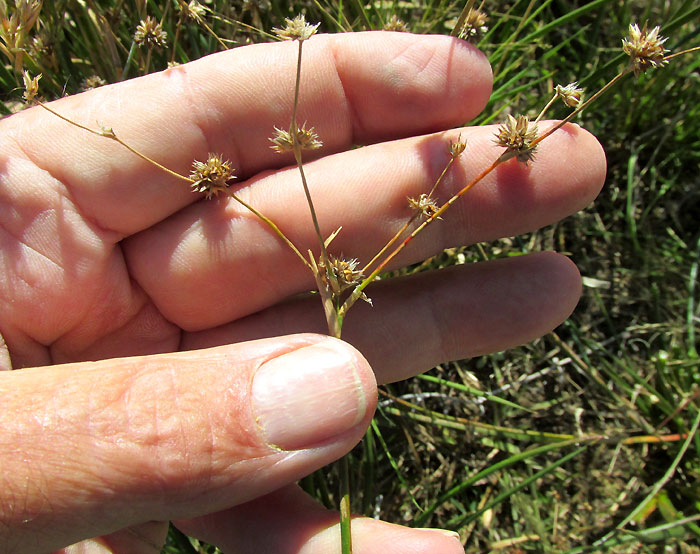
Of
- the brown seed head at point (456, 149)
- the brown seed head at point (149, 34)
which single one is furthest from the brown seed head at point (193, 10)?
the brown seed head at point (456, 149)

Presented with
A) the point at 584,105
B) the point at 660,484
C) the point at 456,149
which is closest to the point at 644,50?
the point at 584,105

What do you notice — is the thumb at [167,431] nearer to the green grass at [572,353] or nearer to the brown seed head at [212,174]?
the brown seed head at [212,174]

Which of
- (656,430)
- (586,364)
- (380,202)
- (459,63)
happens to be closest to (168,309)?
(380,202)

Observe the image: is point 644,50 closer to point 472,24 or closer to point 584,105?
point 584,105

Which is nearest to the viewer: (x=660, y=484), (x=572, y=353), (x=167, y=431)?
(x=167, y=431)

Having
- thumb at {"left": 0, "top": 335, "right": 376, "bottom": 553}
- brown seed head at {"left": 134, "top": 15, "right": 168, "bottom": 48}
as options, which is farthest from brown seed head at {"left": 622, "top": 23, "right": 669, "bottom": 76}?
brown seed head at {"left": 134, "top": 15, "right": 168, "bottom": 48}

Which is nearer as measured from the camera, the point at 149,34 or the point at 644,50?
the point at 644,50

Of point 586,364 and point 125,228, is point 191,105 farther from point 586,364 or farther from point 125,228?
point 586,364

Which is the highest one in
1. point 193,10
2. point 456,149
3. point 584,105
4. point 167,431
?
point 193,10
